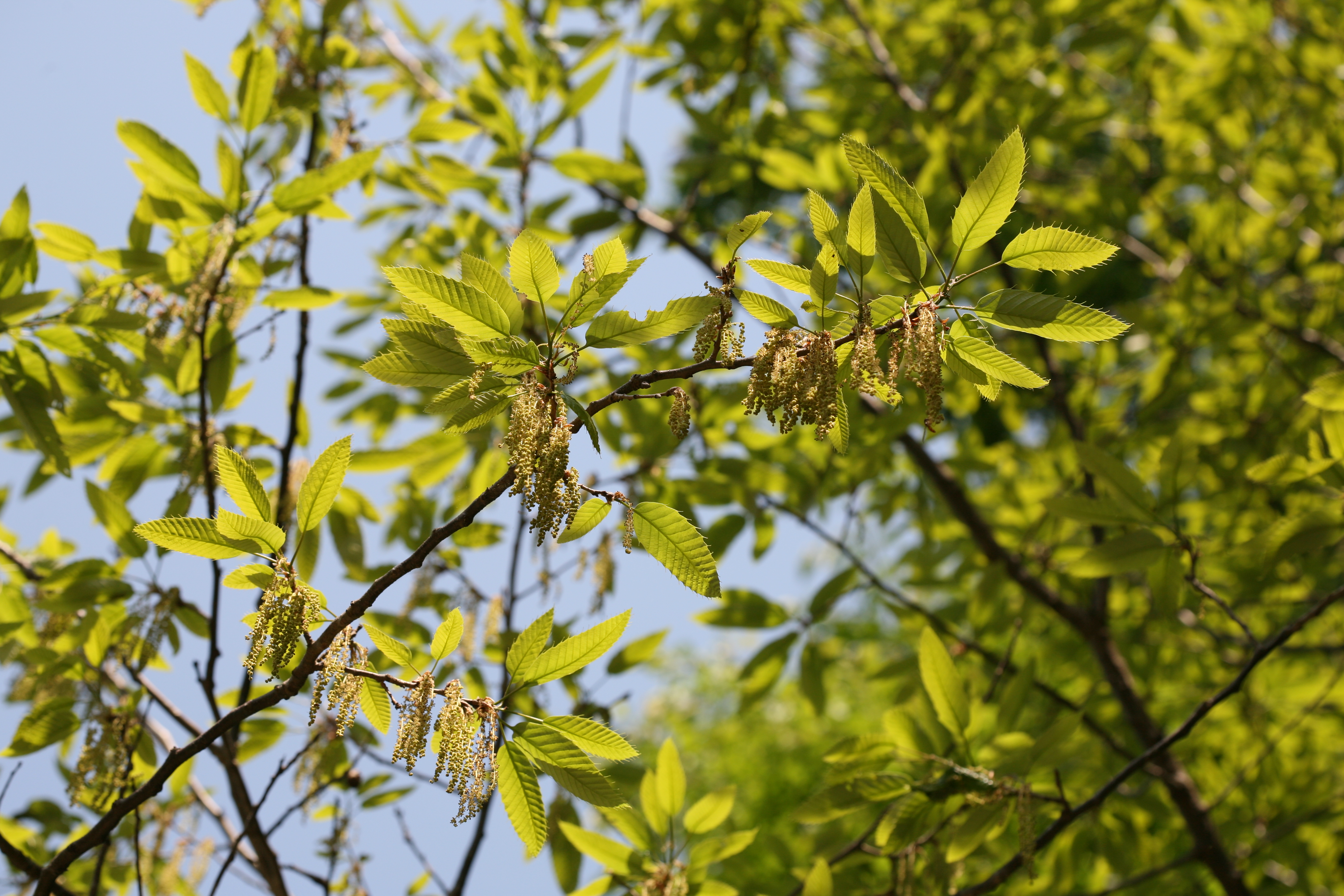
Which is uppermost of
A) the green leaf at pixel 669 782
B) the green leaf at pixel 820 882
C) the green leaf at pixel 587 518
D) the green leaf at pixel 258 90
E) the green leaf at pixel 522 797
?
the green leaf at pixel 258 90

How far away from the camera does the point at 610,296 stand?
100 centimetres

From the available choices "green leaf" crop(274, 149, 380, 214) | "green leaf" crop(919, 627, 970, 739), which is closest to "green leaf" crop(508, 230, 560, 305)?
"green leaf" crop(274, 149, 380, 214)

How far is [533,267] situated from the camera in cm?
102

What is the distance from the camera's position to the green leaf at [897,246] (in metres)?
1.03

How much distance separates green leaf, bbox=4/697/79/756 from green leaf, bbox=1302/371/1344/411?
7.26 feet

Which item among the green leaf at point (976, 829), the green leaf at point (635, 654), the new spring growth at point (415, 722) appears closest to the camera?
the new spring growth at point (415, 722)

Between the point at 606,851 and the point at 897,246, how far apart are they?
3.80 feet

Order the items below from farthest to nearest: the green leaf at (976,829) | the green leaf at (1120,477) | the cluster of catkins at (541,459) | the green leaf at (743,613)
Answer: the green leaf at (743,613)
the green leaf at (1120,477)
the green leaf at (976,829)
the cluster of catkins at (541,459)

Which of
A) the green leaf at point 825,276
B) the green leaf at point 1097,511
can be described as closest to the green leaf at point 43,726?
the green leaf at point 825,276

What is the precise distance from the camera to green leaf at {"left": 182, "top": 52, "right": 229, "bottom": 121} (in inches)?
70.2

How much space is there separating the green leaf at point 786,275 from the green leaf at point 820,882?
0.96m

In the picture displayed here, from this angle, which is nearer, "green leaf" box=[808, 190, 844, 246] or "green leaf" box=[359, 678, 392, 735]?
"green leaf" box=[808, 190, 844, 246]

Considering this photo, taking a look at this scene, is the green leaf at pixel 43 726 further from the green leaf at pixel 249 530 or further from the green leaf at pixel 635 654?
the green leaf at pixel 635 654

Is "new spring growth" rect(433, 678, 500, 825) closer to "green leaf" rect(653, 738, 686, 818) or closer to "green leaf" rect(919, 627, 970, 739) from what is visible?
"green leaf" rect(653, 738, 686, 818)
